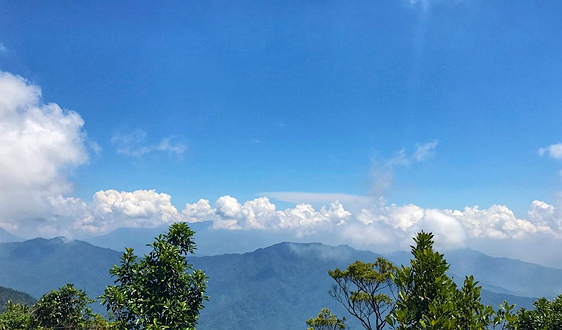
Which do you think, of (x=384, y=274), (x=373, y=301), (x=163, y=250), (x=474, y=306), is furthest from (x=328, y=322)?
(x=474, y=306)

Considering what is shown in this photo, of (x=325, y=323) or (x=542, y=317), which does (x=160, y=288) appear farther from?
(x=325, y=323)

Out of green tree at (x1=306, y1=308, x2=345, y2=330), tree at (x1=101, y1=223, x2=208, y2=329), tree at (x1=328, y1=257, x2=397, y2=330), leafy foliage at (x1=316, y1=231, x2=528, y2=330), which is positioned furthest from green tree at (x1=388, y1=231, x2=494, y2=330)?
green tree at (x1=306, y1=308, x2=345, y2=330)

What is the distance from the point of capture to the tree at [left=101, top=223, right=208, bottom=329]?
1688cm

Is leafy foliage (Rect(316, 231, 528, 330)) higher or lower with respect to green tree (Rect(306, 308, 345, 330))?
higher

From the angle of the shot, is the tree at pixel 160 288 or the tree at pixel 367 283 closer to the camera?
the tree at pixel 160 288

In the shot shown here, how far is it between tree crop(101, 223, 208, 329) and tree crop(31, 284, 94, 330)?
13.0 metres

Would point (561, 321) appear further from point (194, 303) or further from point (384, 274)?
point (384, 274)

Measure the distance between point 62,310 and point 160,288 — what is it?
17178mm

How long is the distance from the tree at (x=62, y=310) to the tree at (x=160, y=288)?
12951mm

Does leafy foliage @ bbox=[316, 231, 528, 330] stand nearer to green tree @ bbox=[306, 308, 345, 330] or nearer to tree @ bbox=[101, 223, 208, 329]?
tree @ bbox=[101, 223, 208, 329]

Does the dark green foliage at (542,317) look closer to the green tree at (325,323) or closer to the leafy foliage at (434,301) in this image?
the leafy foliage at (434,301)

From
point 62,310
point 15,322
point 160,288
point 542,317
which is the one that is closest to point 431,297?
point 542,317

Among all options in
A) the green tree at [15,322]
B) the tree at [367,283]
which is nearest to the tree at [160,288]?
the green tree at [15,322]

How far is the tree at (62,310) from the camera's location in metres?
27.7
